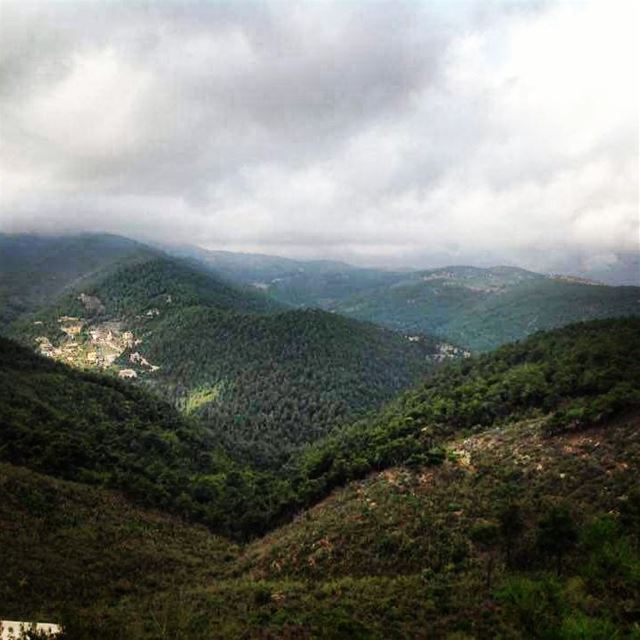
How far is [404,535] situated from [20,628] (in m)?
44.8

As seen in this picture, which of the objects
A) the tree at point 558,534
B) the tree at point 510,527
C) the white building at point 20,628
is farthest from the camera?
the tree at point 510,527

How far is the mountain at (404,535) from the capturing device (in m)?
48.9

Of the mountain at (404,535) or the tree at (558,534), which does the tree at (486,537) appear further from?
the tree at (558,534)

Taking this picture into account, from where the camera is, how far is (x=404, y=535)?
67812 millimetres

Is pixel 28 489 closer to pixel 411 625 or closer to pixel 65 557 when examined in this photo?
pixel 65 557

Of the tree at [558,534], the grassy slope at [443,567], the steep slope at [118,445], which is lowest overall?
the steep slope at [118,445]

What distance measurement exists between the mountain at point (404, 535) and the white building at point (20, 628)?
1.72m

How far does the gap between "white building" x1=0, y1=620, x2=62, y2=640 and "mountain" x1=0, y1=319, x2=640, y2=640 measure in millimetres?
1719

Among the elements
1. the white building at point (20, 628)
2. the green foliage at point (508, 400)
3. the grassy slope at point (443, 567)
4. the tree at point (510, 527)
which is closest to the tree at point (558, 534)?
the grassy slope at point (443, 567)

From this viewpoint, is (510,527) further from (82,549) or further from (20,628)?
(82,549)

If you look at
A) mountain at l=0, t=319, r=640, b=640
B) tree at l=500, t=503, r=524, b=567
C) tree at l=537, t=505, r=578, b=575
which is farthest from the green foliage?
tree at l=537, t=505, r=578, b=575

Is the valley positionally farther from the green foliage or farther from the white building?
the white building

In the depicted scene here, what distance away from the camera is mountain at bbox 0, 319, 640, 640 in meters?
48.9

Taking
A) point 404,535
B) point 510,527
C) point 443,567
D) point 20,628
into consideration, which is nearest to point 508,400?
point 404,535
